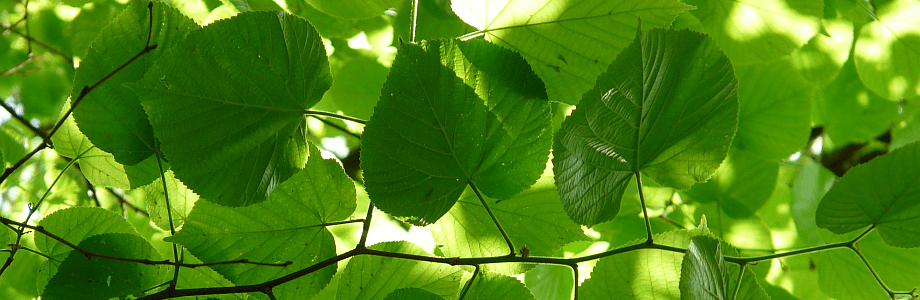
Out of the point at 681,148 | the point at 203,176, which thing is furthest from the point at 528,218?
the point at 203,176

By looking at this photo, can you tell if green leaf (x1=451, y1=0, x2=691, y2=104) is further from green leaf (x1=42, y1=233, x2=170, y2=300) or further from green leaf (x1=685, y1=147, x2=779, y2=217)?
green leaf (x1=685, y1=147, x2=779, y2=217)

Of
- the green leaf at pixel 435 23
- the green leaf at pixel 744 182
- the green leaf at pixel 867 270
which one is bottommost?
the green leaf at pixel 867 270

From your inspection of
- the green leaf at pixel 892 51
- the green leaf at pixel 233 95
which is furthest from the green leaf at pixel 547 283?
the green leaf at pixel 892 51

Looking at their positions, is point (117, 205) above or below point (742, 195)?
above

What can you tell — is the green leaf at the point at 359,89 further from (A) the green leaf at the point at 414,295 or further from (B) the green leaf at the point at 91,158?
(A) the green leaf at the point at 414,295

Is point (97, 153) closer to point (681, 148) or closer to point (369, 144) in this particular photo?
point (369, 144)

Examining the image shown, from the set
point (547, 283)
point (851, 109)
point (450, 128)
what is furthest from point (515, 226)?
point (851, 109)
